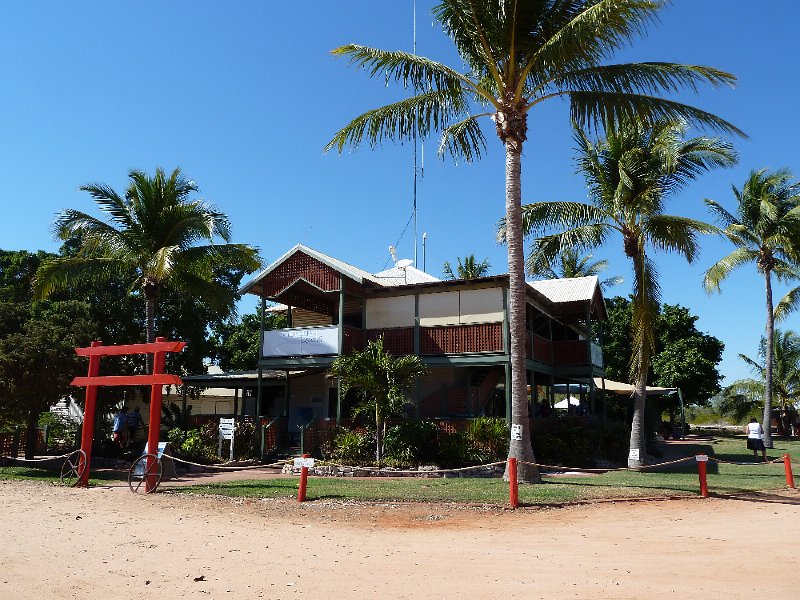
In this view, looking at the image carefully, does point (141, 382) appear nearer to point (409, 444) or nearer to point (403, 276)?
point (409, 444)

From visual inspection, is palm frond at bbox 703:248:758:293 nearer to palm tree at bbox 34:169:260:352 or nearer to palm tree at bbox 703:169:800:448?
palm tree at bbox 703:169:800:448

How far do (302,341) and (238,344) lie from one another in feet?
50.8

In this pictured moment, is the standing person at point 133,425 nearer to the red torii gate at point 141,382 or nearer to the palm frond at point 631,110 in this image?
the red torii gate at point 141,382

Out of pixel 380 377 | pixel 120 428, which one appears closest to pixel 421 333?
pixel 380 377

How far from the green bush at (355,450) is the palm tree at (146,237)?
6.60 m

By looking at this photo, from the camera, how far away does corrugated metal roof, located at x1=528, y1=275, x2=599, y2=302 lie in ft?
75.6

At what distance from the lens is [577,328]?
26703mm

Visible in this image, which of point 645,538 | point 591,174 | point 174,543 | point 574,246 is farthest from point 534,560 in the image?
point 591,174

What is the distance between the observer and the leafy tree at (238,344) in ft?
115

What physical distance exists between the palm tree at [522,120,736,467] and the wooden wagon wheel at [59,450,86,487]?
12732 millimetres

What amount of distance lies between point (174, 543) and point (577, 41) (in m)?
11.4

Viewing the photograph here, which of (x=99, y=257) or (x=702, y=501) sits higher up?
(x=99, y=257)

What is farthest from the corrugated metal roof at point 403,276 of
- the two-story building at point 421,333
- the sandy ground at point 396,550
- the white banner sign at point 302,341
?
the sandy ground at point 396,550

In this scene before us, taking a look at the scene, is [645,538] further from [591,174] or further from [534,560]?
[591,174]
